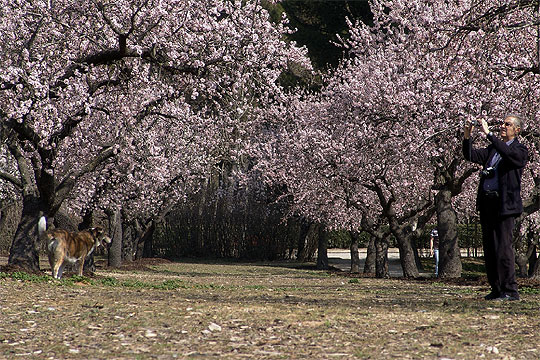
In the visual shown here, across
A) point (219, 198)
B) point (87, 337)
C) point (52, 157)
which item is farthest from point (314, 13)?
point (87, 337)

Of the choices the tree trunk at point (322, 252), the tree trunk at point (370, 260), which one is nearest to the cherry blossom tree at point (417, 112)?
the tree trunk at point (370, 260)

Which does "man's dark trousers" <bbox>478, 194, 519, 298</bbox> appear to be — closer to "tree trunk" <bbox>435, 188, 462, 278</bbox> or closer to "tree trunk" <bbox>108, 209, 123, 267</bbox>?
"tree trunk" <bbox>435, 188, 462, 278</bbox>

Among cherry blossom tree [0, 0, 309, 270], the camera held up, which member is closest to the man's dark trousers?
the camera held up

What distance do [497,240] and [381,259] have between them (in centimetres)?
1338

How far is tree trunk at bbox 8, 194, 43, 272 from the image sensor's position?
16312 millimetres

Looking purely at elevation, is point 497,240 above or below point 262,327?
above

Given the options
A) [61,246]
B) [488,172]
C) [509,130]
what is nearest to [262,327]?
[488,172]

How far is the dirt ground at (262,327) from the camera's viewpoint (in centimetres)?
620

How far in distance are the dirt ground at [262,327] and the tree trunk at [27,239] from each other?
5130 mm

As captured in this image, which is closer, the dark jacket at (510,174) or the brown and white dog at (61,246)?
the dark jacket at (510,174)

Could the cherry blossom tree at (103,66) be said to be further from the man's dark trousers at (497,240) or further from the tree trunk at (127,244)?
the tree trunk at (127,244)

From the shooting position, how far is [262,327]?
7496 millimetres

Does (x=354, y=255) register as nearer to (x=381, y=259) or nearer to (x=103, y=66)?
(x=381, y=259)

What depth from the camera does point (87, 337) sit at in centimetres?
695
